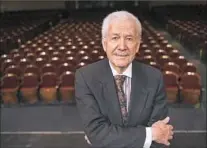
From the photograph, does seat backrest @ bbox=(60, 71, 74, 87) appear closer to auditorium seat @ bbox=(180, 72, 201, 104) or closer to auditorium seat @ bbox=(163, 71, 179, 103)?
auditorium seat @ bbox=(163, 71, 179, 103)

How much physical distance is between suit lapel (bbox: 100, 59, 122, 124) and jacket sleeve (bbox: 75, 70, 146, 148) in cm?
5

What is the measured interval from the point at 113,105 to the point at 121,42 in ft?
0.92

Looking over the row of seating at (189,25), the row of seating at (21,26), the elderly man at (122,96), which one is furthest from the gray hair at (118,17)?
the row of seating at (21,26)

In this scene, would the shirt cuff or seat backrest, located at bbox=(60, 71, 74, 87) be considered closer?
the shirt cuff

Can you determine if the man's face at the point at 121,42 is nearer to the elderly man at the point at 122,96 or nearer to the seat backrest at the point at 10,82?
the elderly man at the point at 122,96

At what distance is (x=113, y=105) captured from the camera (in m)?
1.34

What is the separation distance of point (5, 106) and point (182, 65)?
310cm

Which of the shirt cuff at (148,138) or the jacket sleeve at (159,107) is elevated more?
the jacket sleeve at (159,107)

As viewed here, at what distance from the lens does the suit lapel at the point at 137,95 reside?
1.34 meters

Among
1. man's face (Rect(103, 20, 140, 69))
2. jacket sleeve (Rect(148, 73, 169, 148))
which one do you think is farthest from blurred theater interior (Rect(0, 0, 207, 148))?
man's face (Rect(103, 20, 140, 69))

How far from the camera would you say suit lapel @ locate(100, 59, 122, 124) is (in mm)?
1339

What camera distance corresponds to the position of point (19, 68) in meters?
5.36

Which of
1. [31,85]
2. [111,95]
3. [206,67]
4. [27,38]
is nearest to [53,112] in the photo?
[31,85]

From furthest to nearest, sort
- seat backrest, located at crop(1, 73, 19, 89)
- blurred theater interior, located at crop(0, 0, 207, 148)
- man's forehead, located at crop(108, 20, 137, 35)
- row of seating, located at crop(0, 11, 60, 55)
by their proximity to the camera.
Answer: row of seating, located at crop(0, 11, 60, 55) → seat backrest, located at crop(1, 73, 19, 89) → blurred theater interior, located at crop(0, 0, 207, 148) → man's forehead, located at crop(108, 20, 137, 35)
